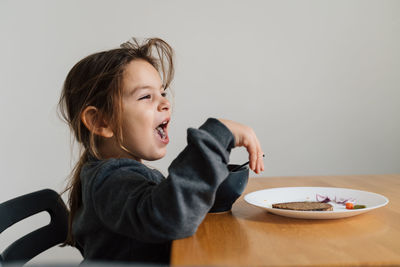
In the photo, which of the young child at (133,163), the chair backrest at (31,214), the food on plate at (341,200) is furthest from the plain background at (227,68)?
the food on plate at (341,200)

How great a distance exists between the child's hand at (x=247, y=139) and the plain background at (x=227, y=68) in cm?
166

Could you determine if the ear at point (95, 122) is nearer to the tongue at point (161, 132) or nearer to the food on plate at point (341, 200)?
the tongue at point (161, 132)

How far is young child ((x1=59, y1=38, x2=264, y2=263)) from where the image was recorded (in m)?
0.69

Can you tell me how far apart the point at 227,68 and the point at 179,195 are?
1910mm

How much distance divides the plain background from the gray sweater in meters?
1.64

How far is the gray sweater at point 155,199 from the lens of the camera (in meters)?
0.68

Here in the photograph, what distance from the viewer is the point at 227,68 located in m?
2.50

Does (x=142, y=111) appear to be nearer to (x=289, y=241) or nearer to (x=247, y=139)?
(x=247, y=139)

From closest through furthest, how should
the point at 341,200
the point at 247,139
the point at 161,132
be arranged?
the point at 247,139
the point at 341,200
the point at 161,132

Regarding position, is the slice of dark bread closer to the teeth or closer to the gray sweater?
the gray sweater

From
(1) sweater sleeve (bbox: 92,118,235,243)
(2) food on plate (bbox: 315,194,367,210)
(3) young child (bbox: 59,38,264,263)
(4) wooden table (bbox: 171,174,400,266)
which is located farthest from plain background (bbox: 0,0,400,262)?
(1) sweater sleeve (bbox: 92,118,235,243)

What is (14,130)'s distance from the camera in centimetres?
249

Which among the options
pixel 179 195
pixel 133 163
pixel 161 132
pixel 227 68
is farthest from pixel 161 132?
pixel 227 68

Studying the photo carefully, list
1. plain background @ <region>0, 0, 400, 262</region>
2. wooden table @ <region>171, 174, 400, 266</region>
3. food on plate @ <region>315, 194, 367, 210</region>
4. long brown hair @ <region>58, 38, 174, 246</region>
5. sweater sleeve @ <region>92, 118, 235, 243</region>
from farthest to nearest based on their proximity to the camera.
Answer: plain background @ <region>0, 0, 400, 262</region>, long brown hair @ <region>58, 38, 174, 246</region>, food on plate @ <region>315, 194, 367, 210</region>, sweater sleeve @ <region>92, 118, 235, 243</region>, wooden table @ <region>171, 174, 400, 266</region>
